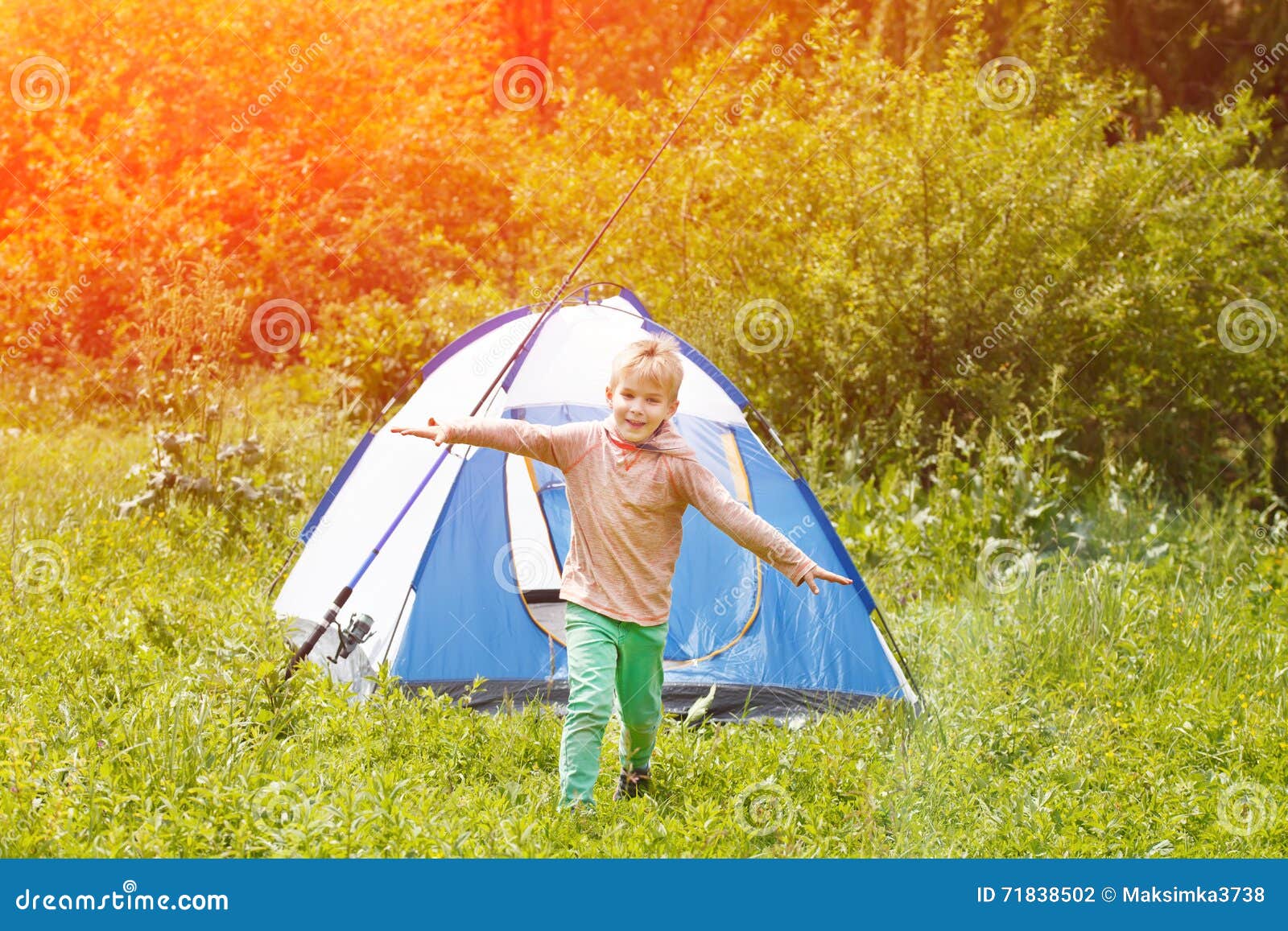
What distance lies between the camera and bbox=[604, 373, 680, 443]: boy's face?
10.5ft

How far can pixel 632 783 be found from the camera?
3307 millimetres

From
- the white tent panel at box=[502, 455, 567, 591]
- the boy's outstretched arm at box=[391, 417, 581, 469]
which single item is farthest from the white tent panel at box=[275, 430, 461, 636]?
the boy's outstretched arm at box=[391, 417, 581, 469]

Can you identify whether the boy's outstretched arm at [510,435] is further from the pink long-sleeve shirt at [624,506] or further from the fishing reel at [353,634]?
the fishing reel at [353,634]

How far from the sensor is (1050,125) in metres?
6.16

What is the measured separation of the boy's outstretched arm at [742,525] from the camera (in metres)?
3.05

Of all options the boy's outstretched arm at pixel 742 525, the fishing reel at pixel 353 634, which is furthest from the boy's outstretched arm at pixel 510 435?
the fishing reel at pixel 353 634

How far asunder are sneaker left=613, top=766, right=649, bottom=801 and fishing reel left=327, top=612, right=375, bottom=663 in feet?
3.51

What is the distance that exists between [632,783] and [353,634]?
45.1 inches

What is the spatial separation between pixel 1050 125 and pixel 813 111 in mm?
1423

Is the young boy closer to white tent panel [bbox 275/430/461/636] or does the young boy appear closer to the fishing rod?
the fishing rod

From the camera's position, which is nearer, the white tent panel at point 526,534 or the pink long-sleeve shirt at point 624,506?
the pink long-sleeve shirt at point 624,506

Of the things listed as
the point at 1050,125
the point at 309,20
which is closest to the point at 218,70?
the point at 309,20

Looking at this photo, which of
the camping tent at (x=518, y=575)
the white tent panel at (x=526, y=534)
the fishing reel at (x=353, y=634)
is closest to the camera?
the fishing reel at (x=353, y=634)

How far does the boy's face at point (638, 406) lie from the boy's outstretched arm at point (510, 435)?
0.13 meters
